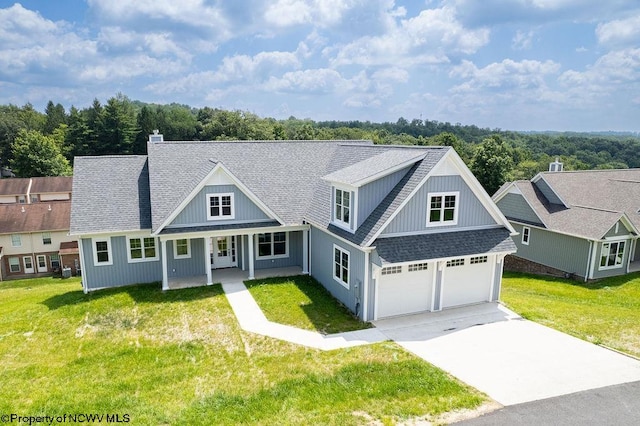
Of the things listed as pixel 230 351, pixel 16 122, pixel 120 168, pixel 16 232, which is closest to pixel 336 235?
pixel 230 351

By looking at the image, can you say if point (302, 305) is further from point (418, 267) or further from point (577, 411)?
point (577, 411)

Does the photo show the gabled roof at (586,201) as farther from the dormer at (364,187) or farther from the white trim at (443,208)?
the dormer at (364,187)

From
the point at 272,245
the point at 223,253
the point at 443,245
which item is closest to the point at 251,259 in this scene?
the point at 272,245

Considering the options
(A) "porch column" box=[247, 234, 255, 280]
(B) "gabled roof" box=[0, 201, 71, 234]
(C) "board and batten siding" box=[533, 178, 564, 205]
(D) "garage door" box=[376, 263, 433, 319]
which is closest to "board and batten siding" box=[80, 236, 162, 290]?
(A) "porch column" box=[247, 234, 255, 280]

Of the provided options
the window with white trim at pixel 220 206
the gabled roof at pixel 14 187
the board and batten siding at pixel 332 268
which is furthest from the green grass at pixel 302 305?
the gabled roof at pixel 14 187

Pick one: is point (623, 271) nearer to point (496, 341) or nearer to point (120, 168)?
point (496, 341)
